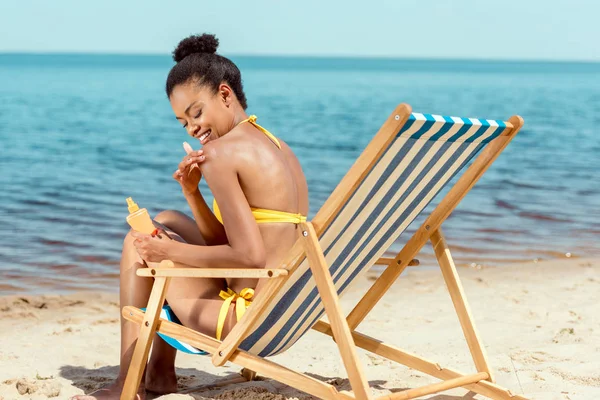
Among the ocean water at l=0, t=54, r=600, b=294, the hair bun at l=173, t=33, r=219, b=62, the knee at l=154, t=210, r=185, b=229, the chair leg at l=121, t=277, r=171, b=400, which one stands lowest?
the ocean water at l=0, t=54, r=600, b=294

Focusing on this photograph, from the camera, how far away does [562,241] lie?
742 cm

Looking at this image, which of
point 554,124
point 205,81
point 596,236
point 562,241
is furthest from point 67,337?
point 554,124

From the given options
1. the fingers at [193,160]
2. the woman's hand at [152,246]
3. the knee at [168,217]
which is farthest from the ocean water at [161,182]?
the fingers at [193,160]

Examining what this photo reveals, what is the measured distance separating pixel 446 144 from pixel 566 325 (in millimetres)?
2265

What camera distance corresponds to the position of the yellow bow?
3.03 metres

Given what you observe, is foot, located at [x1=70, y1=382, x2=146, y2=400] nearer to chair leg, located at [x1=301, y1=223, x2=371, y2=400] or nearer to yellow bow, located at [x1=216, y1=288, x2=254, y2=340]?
yellow bow, located at [x1=216, y1=288, x2=254, y2=340]

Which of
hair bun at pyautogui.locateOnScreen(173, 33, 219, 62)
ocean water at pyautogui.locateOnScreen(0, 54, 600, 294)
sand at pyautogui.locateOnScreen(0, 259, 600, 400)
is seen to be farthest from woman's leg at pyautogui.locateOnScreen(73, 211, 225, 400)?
ocean water at pyautogui.locateOnScreen(0, 54, 600, 294)

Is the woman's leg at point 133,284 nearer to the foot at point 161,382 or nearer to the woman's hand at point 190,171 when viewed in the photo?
the foot at point 161,382

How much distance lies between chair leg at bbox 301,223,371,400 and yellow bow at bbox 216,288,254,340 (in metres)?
0.51

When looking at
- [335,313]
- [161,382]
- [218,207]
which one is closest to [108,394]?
[161,382]

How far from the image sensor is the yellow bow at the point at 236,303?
303 centimetres

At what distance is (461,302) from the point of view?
10.8 ft

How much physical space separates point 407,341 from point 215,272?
2.00 m

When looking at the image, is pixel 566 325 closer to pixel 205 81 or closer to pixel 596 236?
pixel 205 81
